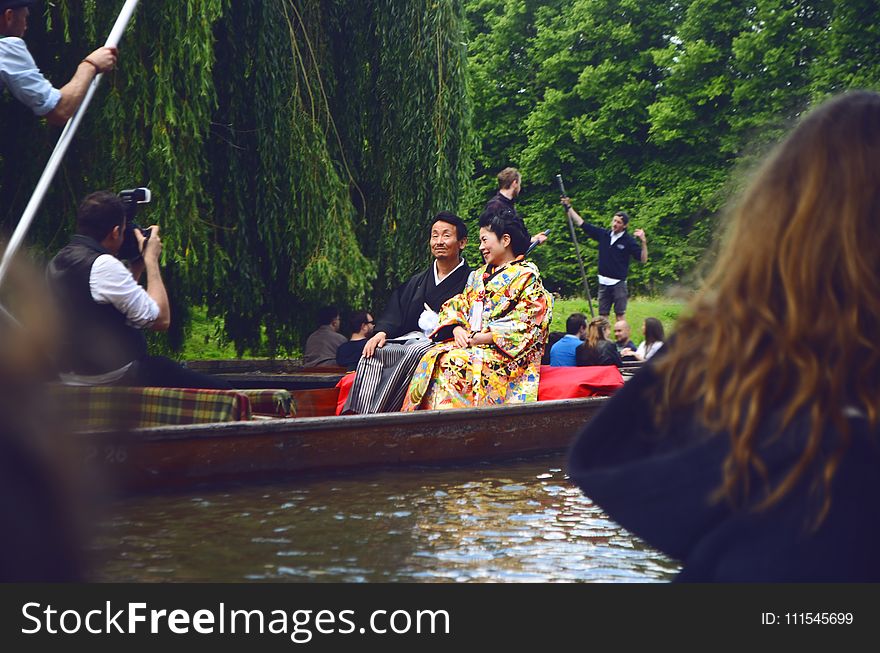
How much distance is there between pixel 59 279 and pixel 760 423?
14.2ft

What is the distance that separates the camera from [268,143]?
9141 mm

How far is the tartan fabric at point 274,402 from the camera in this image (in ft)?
20.2

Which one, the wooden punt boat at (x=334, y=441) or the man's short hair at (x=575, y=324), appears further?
the man's short hair at (x=575, y=324)

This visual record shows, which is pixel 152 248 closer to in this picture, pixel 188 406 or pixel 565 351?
pixel 188 406

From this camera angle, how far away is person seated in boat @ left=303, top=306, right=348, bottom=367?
9727 millimetres

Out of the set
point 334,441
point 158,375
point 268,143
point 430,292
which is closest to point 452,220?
point 430,292

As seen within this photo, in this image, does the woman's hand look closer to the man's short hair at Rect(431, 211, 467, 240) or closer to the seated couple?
the seated couple

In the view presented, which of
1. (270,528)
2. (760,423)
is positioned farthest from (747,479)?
(270,528)

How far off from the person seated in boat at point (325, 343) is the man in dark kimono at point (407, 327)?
2206 mm

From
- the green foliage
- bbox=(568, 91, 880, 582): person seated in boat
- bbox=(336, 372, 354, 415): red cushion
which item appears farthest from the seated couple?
the green foliage

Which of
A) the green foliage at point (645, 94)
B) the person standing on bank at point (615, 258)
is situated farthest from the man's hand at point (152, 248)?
the green foliage at point (645, 94)

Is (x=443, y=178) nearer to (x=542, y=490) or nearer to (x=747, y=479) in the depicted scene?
(x=542, y=490)

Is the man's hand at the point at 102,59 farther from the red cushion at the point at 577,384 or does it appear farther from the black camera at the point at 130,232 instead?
the red cushion at the point at 577,384

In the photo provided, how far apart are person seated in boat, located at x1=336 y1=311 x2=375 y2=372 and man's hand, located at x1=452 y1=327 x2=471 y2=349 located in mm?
1557
